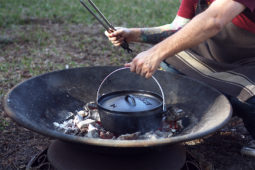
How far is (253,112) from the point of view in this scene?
7.79ft

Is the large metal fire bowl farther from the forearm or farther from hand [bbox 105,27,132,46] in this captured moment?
the forearm

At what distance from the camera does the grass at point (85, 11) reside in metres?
6.58

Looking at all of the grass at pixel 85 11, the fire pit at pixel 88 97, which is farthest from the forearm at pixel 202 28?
the grass at pixel 85 11

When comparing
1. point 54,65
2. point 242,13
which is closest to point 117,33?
point 242,13

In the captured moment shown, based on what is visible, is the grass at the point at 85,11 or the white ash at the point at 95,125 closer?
the white ash at the point at 95,125

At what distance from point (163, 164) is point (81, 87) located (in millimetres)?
1062

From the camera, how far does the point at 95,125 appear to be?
2369 millimetres

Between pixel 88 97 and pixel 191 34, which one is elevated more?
pixel 191 34

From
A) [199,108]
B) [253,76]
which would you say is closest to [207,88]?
[199,108]

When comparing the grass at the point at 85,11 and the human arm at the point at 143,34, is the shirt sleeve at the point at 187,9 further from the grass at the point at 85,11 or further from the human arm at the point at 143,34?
the grass at the point at 85,11

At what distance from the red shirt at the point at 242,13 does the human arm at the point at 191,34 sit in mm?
60

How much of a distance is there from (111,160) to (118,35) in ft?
3.67

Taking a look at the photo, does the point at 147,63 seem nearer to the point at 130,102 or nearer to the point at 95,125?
the point at 130,102

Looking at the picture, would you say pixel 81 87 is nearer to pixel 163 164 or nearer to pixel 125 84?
pixel 125 84
